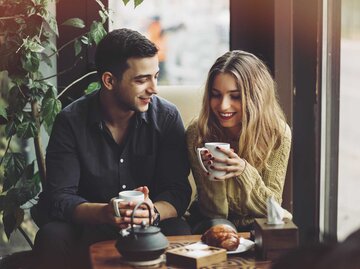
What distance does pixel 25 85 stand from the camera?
3.07 metres

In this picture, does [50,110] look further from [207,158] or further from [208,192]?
[207,158]

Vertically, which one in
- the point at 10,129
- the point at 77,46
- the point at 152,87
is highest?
the point at 77,46

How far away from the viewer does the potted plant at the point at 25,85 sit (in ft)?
9.53

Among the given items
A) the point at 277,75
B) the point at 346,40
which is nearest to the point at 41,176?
the point at 277,75

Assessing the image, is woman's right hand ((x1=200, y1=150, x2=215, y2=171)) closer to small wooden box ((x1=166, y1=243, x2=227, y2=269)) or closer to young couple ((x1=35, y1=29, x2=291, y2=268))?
young couple ((x1=35, y1=29, x2=291, y2=268))

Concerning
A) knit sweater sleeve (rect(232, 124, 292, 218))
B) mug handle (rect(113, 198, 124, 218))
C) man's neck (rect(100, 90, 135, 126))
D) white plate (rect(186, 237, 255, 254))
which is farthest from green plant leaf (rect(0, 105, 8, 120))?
white plate (rect(186, 237, 255, 254))

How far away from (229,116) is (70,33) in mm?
1075

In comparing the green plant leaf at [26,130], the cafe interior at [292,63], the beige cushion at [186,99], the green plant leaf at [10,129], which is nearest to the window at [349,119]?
the cafe interior at [292,63]

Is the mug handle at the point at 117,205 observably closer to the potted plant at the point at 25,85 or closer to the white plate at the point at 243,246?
the white plate at the point at 243,246

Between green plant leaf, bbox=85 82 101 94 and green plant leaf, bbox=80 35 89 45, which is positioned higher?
green plant leaf, bbox=80 35 89 45

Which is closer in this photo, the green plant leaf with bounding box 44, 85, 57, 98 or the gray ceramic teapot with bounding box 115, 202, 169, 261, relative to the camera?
the gray ceramic teapot with bounding box 115, 202, 169, 261

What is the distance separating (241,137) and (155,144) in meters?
0.37

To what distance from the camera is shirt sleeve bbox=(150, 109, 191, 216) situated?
2621mm

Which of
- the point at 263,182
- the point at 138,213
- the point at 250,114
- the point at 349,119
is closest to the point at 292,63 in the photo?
the point at 349,119
